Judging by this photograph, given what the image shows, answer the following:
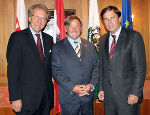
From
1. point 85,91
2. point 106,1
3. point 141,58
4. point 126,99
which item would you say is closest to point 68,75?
point 85,91

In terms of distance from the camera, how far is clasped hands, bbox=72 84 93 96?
1.92m

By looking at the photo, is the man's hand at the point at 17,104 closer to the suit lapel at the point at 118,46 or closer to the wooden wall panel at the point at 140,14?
the suit lapel at the point at 118,46

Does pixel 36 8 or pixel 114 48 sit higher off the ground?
pixel 36 8

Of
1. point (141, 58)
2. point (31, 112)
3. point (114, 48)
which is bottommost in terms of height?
point (31, 112)

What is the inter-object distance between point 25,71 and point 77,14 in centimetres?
213

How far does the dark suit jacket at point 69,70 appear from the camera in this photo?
1.96m

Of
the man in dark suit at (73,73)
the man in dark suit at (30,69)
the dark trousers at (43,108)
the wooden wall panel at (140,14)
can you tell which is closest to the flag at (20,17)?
the man in dark suit at (30,69)

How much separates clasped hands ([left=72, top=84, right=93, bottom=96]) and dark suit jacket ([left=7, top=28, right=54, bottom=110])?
397mm

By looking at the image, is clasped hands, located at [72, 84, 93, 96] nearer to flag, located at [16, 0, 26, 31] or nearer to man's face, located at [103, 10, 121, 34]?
man's face, located at [103, 10, 121, 34]

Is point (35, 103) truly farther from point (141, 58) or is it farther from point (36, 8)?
point (141, 58)

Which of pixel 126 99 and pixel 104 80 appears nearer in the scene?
pixel 126 99

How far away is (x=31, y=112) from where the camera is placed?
182 cm

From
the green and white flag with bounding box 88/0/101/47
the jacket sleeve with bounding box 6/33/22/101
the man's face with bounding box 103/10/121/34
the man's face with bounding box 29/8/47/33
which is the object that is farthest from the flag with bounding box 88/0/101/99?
the jacket sleeve with bounding box 6/33/22/101

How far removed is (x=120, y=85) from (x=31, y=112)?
3.89 feet
